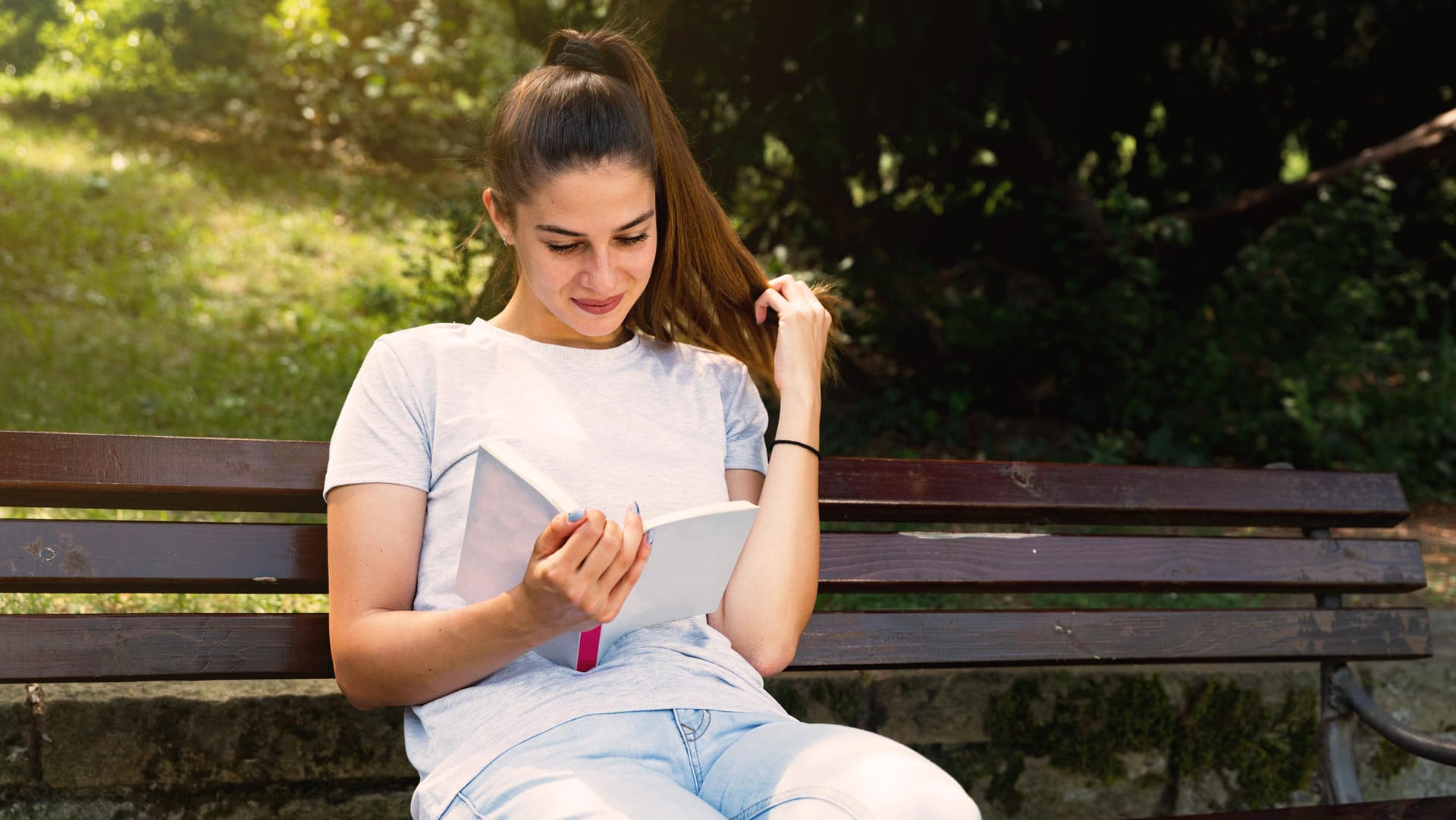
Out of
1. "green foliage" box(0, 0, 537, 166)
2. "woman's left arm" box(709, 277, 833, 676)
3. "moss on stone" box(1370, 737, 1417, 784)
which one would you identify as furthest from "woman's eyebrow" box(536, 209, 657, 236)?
"green foliage" box(0, 0, 537, 166)

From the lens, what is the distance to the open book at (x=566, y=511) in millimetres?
1557

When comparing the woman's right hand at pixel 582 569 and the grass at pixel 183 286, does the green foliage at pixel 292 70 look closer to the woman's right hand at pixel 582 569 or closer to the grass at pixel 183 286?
the grass at pixel 183 286

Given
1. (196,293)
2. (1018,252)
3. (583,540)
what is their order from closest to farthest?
1. (583,540)
2. (1018,252)
3. (196,293)

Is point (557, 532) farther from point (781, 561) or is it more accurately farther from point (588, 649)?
point (781, 561)

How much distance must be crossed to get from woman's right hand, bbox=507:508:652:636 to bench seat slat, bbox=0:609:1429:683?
2.44ft

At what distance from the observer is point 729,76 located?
16.8 ft

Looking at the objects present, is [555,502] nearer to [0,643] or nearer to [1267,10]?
[0,643]

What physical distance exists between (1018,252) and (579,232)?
4.18 m

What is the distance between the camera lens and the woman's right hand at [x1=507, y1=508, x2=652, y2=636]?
1.50 m

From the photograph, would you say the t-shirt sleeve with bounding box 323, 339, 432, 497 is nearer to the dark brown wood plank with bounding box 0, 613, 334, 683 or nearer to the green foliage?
the dark brown wood plank with bounding box 0, 613, 334, 683

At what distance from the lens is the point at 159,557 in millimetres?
2076

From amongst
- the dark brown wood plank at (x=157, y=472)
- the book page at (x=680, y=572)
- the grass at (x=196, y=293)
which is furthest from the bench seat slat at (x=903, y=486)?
the grass at (x=196, y=293)

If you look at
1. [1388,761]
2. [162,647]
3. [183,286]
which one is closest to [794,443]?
[162,647]

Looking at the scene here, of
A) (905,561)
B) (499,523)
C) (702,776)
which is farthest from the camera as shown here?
(905,561)
